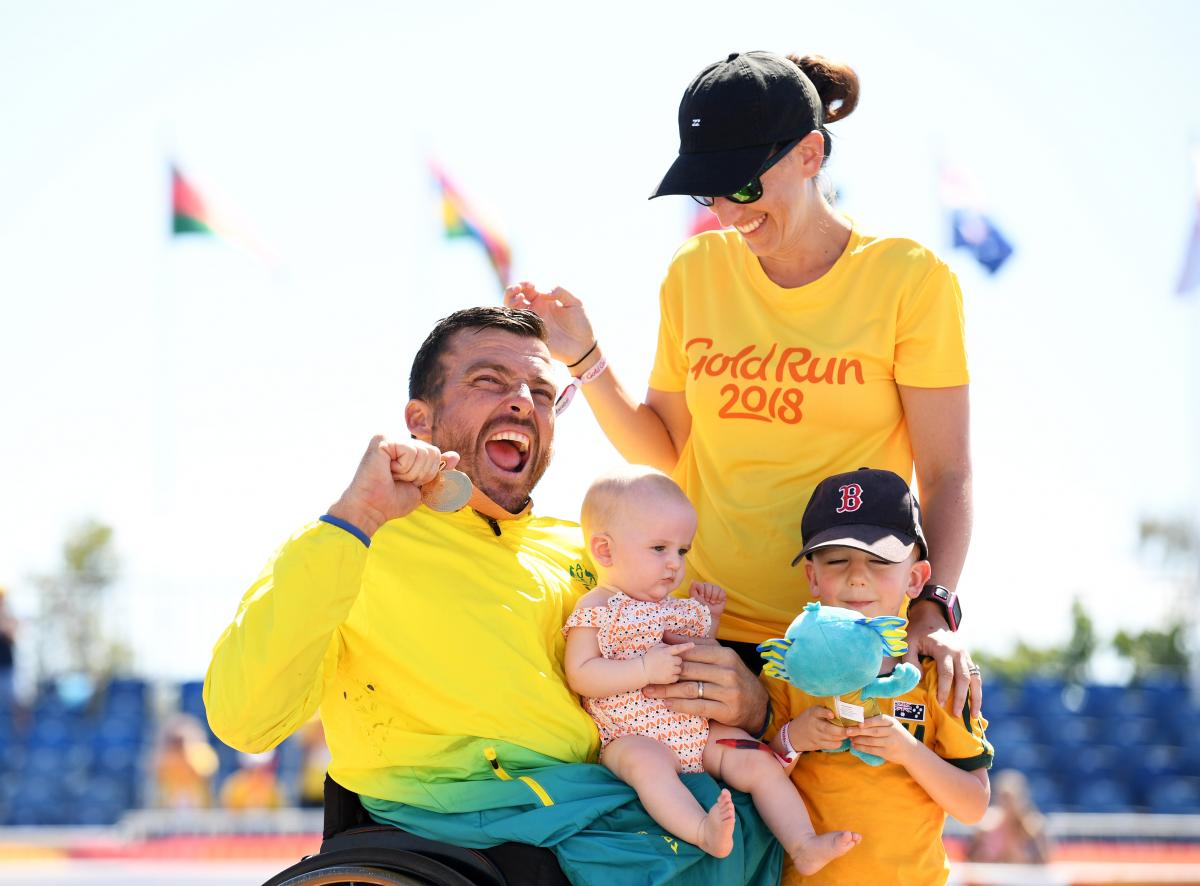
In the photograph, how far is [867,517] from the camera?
106 inches

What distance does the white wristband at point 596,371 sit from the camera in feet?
10.8

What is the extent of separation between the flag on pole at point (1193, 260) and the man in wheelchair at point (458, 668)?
→ 450 inches

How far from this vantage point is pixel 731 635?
3043 millimetres

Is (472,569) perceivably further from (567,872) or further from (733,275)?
(733,275)

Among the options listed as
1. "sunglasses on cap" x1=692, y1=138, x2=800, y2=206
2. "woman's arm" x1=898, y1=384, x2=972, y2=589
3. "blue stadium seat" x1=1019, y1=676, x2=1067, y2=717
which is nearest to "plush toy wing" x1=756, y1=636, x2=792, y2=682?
"woman's arm" x1=898, y1=384, x2=972, y2=589

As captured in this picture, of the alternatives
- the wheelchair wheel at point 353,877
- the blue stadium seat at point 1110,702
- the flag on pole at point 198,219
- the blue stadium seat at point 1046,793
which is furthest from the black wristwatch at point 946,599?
the flag on pole at point 198,219

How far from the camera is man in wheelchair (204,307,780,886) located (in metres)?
2.51

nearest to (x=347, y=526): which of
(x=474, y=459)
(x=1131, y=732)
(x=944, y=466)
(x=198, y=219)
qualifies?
(x=474, y=459)

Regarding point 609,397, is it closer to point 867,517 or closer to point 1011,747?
point 867,517

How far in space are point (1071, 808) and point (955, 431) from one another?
9237 millimetres

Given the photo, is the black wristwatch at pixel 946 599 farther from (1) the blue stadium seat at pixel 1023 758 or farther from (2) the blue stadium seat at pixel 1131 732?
(2) the blue stadium seat at pixel 1131 732

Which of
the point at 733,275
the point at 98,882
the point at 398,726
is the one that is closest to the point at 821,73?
the point at 733,275

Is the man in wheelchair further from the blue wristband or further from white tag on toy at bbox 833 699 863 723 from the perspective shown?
white tag on toy at bbox 833 699 863 723

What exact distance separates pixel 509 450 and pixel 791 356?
2.04 ft
